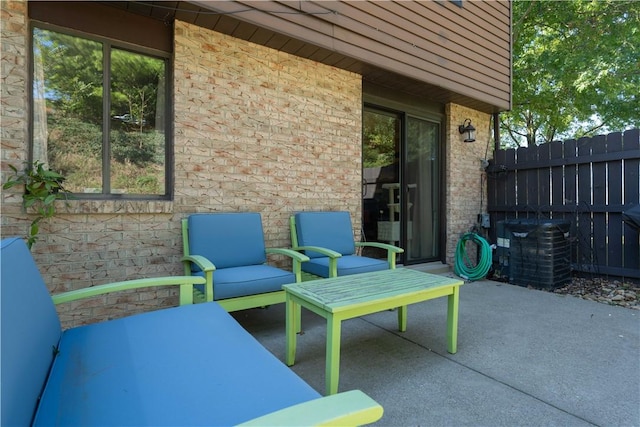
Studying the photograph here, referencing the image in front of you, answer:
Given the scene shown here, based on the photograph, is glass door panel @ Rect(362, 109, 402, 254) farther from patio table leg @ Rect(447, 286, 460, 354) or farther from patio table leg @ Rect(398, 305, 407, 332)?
patio table leg @ Rect(447, 286, 460, 354)

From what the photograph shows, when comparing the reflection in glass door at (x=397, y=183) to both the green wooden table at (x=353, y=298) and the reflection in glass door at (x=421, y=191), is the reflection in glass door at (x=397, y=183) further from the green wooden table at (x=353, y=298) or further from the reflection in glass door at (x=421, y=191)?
the green wooden table at (x=353, y=298)

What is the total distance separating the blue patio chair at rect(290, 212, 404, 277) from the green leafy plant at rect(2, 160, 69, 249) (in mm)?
2038

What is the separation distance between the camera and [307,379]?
1.99 meters

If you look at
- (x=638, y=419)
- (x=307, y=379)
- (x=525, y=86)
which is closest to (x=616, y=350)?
(x=638, y=419)

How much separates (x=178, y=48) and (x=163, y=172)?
114cm

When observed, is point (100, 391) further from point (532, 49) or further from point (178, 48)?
point (532, 49)

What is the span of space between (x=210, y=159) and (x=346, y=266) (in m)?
1.66

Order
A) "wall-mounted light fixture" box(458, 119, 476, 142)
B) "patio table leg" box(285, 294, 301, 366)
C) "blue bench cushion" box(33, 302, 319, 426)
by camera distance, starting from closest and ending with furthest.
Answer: "blue bench cushion" box(33, 302, 319, 426) → "patio table leg" box(285, 294, 301, 366) → "wall-mounted light fixture" box(458, 119, 476, 142)

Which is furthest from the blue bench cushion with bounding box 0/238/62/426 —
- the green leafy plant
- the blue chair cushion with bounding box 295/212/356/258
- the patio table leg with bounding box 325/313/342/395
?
the blue chair cushion with bounding box 295/212/356/258

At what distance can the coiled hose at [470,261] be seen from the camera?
15.1ft

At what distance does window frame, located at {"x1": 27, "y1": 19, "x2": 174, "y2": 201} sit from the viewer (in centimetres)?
253

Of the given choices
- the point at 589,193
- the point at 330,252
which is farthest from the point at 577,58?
the point at 330,252

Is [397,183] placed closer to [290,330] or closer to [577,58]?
[290,330]

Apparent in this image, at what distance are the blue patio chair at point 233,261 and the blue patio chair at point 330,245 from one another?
329 mm
